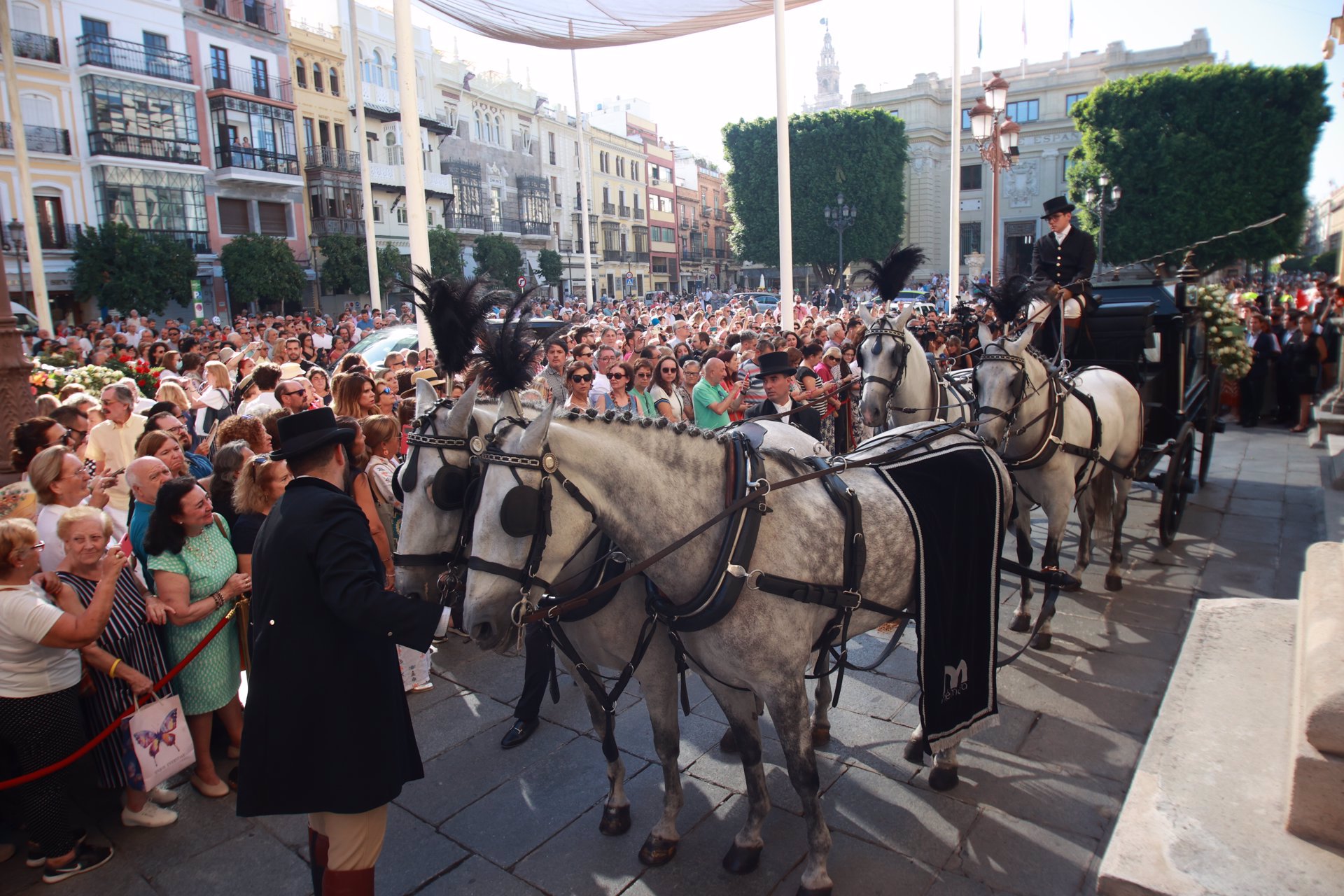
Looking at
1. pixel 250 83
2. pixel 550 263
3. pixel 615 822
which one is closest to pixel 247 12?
pixel 250 83

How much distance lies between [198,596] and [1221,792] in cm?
425

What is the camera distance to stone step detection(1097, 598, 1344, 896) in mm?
2051

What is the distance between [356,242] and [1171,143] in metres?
35.7

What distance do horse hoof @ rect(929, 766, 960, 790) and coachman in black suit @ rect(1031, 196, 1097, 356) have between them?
4.29 m

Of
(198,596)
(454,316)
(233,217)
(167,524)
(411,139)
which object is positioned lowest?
(198,596)

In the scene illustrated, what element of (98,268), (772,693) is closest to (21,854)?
(772,693)

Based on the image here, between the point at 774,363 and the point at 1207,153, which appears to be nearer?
the point at 774,363

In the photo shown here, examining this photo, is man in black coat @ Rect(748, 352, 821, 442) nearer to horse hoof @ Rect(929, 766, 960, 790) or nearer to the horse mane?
horse hoof @ Rect(929, 766, 960, 790)

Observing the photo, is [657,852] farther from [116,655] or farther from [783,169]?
[783,169]

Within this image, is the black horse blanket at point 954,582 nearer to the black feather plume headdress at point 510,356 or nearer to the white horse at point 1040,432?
the black feather plume headdress at point 510,356

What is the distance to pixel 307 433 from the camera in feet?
8.70

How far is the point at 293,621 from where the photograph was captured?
251cm

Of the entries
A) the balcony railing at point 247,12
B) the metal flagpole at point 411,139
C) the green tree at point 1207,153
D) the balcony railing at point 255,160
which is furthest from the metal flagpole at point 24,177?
the green tree at point 1207,153

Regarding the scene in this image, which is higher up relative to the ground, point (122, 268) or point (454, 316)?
point (122, 268)
